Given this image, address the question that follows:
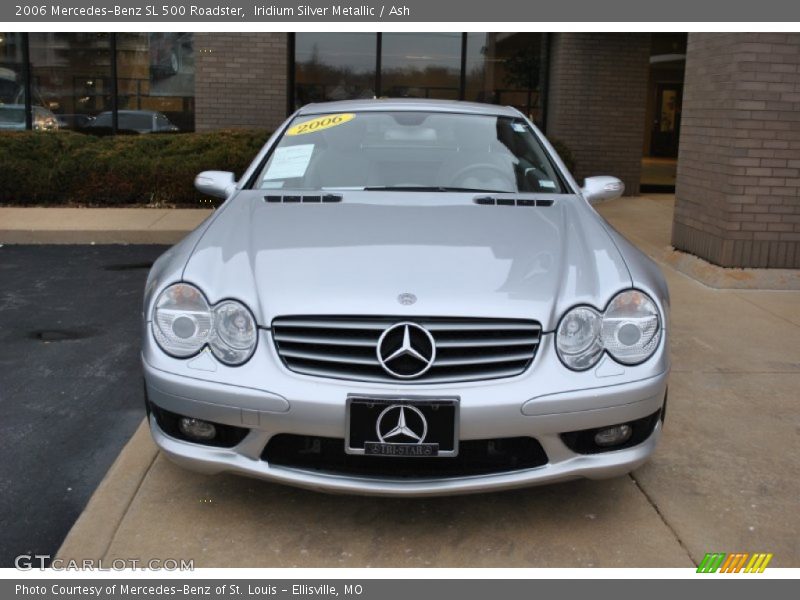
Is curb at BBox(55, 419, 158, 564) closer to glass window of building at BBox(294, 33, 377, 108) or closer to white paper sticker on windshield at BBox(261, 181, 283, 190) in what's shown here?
white paper sticker on windshield at BBox(261, 181, 283, 190)

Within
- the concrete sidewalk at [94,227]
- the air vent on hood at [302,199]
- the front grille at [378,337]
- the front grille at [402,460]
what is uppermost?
the air vent on hood at [302,199]

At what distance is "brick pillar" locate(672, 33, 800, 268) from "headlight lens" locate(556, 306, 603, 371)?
473cm

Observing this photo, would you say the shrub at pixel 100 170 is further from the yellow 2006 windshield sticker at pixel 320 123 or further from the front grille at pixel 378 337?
the front grille at pixel 378 337

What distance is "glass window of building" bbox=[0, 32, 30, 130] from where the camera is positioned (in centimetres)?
1402

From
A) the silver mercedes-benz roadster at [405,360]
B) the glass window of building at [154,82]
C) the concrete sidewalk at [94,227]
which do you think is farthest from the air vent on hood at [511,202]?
the glass window of building at [154,82]

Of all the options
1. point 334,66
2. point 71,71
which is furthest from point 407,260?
point 71,71

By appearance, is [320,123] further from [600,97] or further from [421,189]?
[600,97]

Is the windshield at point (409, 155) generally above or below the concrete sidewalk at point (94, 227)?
above

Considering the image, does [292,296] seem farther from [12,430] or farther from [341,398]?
[12,430]

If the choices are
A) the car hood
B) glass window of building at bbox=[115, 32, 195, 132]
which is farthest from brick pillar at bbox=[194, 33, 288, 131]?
the car hood

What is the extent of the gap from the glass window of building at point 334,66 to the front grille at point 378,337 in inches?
441

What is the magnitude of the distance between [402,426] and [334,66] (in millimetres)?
11698

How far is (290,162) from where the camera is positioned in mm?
4613

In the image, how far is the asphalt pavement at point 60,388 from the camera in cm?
354
